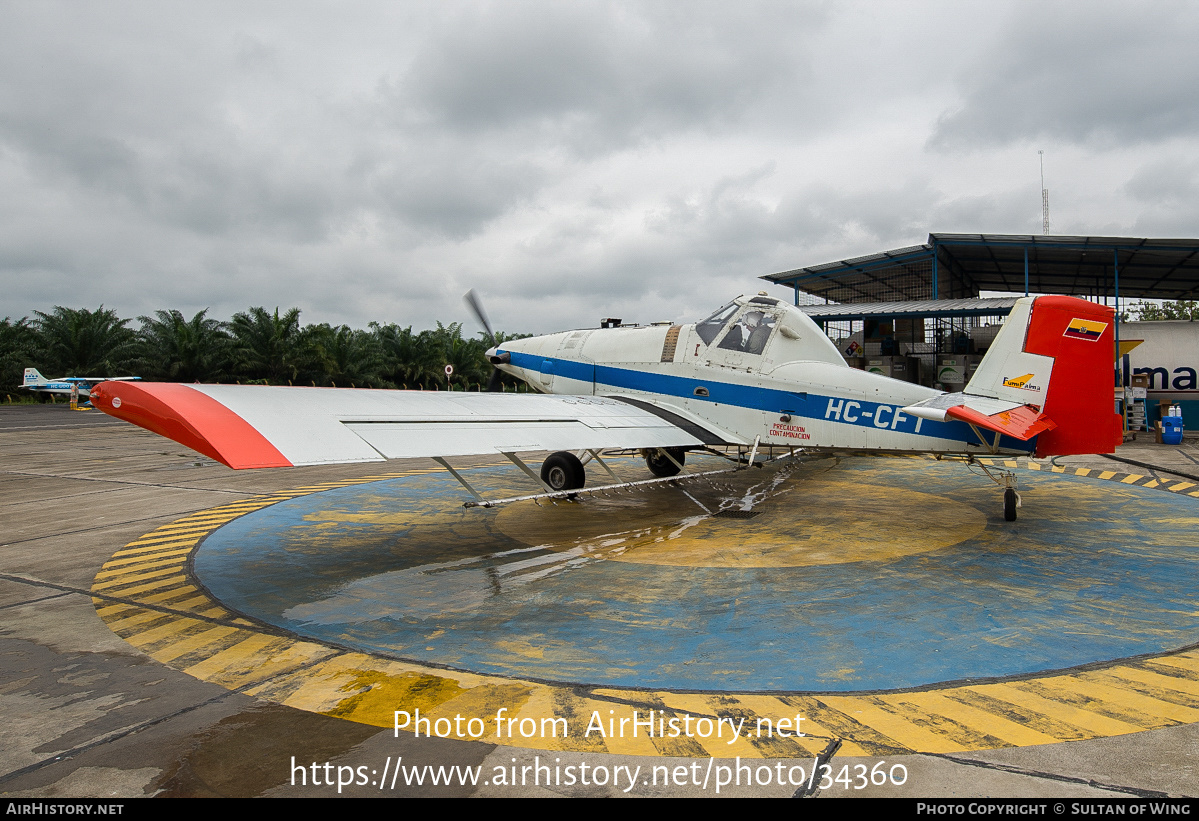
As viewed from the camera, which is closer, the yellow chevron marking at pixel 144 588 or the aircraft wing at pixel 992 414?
the yellow chevron marking at pixel 144 588

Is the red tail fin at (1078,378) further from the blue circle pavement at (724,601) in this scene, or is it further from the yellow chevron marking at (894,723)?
the yellow chevron marking at (894,723)

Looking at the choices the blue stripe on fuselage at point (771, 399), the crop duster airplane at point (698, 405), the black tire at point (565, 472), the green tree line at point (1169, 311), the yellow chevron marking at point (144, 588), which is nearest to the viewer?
the crop duster airplane at point (698, 405)

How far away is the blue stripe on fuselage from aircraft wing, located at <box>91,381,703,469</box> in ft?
6.06

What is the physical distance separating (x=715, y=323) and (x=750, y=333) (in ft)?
2.09

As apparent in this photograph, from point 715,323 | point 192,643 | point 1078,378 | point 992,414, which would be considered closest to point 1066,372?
point 1078,378

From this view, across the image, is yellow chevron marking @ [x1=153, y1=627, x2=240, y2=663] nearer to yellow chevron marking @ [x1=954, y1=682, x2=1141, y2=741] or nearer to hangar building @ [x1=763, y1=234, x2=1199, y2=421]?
yellow chevron marking @ [x1=954, y1=682, x2=1141, y2=741]

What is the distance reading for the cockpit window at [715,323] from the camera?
1016 centimetres

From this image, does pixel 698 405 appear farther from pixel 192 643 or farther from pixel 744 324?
pixel 192 643

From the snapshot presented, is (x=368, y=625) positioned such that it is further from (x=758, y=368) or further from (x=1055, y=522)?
(x=1055, y=522)

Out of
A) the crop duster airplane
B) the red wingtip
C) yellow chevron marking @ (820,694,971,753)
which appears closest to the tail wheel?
the crop duster airplane

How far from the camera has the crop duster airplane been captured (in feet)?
16.2

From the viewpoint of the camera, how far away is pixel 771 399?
9461 millimetres

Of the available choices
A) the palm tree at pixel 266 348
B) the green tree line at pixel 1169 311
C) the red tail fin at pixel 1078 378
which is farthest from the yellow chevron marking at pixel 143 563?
the green tree line at pixel 1169 311

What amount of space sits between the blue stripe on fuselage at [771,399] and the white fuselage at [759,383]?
0.04ft
